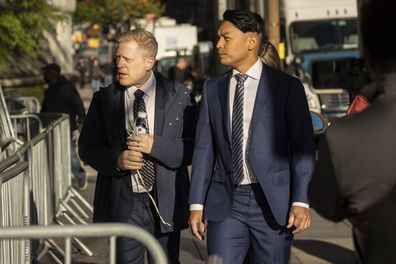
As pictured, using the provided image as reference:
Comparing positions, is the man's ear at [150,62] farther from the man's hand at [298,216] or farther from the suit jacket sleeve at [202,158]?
the man's hand at [298,216]

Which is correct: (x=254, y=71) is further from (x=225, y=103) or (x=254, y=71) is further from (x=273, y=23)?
(x=273, y=23)

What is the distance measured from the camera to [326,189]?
3.36 m

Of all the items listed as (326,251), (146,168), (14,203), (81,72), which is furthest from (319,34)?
(81,72)

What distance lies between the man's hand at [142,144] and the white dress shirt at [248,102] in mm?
478

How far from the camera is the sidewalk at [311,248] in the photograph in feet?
31.5

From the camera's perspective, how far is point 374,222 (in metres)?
3.35

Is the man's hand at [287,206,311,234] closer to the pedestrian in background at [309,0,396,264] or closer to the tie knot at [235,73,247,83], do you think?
the tie knot at [235,73,247,83]

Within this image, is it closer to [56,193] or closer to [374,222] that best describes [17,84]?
[56,193]

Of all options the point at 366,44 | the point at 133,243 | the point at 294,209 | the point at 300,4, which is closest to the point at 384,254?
the point at 366,44

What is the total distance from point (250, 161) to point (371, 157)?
92.7 inches

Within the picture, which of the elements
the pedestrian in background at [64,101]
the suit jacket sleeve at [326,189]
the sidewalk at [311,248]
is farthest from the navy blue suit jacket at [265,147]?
the pedestrian in background at [64,101]

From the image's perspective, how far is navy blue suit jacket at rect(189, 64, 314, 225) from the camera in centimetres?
567

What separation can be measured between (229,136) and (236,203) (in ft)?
1.13

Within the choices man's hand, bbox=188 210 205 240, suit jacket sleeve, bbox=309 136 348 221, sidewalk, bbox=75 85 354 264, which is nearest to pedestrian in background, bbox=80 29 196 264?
man's hand, bbox=188 210 205 240
